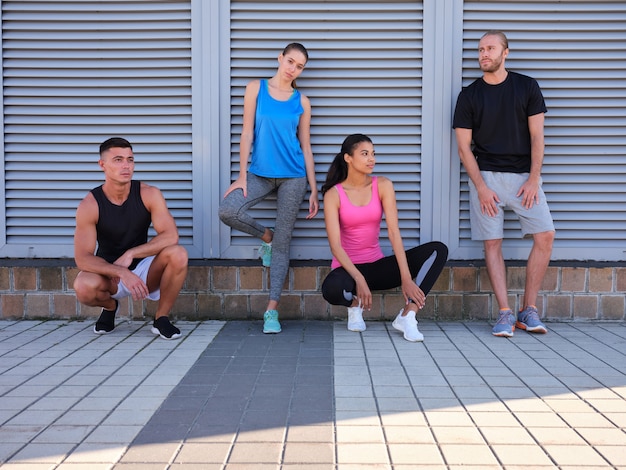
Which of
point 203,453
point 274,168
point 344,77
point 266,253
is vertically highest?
point 344,77

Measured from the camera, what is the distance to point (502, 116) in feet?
14.8

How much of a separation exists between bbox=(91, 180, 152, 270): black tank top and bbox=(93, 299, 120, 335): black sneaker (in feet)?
1.22

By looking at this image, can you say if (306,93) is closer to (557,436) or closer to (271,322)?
(271,322)

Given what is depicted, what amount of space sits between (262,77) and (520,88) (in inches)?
75.9

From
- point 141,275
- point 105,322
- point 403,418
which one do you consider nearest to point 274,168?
point 141,275

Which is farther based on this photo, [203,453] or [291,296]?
[291,296]

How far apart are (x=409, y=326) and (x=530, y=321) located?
0.91 metres

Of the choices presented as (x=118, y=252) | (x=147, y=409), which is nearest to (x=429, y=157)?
(x=118, y=252)

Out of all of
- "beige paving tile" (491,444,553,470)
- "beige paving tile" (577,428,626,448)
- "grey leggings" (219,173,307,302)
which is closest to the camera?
"beige paving tile" (491,444,553,470)

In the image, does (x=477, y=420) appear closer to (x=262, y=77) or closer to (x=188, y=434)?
(x=188, y=434)

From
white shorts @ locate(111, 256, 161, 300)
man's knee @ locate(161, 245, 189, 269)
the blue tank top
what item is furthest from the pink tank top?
white shorts @ locate(111, 256, 161, 300)

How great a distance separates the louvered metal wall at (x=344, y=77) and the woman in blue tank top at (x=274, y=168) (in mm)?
259

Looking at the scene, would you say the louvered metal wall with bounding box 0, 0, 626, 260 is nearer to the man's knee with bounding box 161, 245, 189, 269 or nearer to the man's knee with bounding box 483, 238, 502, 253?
the man's knee with bounding box 483, 238, 502, 253

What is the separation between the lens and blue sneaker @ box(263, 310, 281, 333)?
4.39 m
